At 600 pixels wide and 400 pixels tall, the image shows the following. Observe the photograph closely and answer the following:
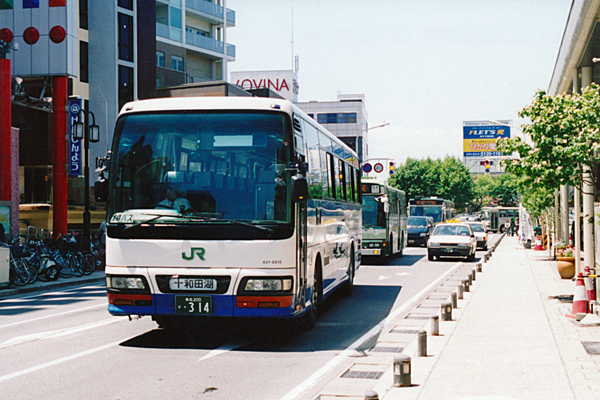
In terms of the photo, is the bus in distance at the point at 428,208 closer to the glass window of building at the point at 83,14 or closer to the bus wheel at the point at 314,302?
the glass window of building at the point at 83,14

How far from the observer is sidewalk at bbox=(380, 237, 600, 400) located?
668 centimetres

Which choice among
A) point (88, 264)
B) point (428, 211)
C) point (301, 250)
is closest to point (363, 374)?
point (301, 250)

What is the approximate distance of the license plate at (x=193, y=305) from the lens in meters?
8.87

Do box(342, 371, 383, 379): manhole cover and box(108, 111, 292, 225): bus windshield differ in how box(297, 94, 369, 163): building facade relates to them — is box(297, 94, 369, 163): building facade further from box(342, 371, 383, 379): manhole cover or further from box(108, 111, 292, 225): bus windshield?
box(342, 371, 383, 379): manhole cover

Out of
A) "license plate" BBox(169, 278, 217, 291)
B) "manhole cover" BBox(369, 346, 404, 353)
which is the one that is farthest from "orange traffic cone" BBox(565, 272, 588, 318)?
"license plate" BBox(169, 278, 217, 291)

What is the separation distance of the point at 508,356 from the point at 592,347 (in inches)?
53.1

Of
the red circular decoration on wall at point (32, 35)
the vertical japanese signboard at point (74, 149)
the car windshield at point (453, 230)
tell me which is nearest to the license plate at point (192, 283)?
the car windshield at point (453, 230)

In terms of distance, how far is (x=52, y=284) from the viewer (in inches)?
758

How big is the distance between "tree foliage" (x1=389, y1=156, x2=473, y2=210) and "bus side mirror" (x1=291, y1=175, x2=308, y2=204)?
8038 centimetres

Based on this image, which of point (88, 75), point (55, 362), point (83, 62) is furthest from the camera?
point (88, 75)

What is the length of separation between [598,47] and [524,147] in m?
3.77

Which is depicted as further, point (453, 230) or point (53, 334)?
point (453, 230)

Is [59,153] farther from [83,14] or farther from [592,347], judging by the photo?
[592,347]

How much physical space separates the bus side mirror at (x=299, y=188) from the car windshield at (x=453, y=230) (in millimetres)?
22489
